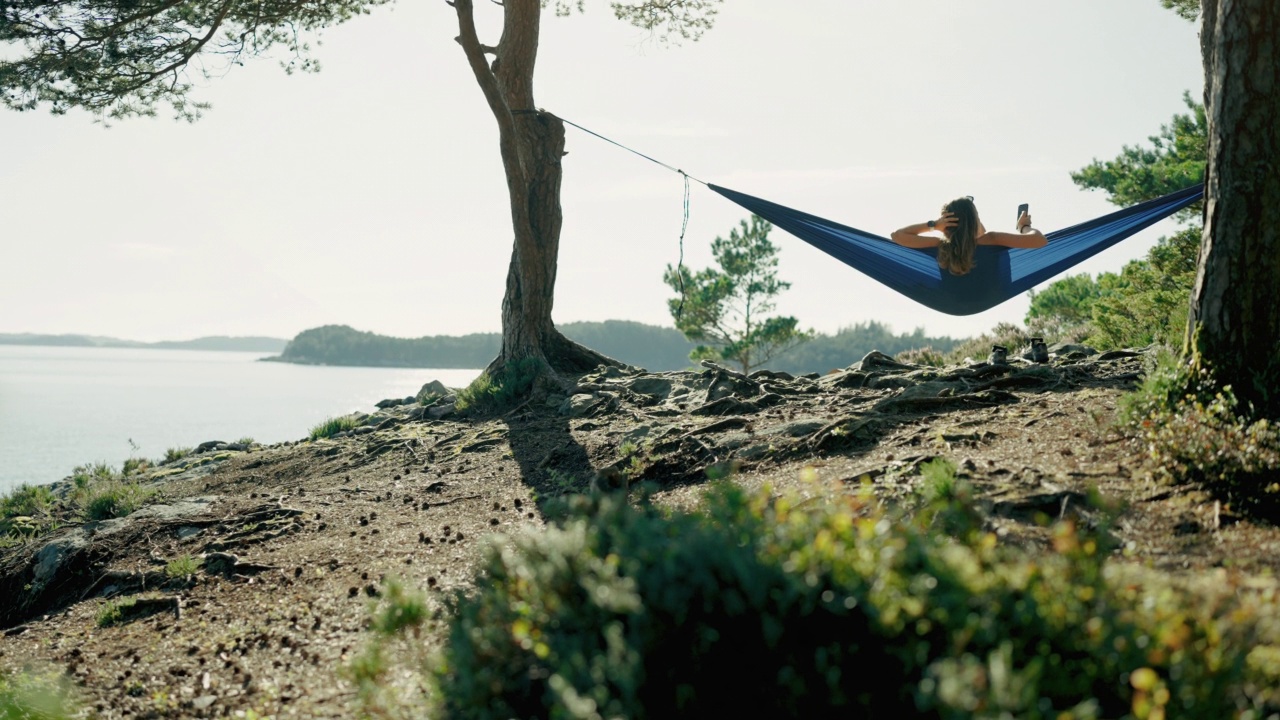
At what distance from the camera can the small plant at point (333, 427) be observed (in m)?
9.02

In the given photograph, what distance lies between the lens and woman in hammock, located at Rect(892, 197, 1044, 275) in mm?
6191

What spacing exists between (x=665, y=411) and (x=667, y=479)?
180 cm

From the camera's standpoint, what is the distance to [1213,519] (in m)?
3.04

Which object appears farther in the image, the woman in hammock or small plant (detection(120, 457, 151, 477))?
small plant (detection(120, 457, 151, 477))

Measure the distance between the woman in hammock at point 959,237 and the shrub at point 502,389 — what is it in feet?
11.8

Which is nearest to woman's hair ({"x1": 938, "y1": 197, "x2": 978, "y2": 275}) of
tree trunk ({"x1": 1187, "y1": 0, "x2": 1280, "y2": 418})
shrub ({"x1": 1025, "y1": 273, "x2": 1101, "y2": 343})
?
tree trunk ({"x1": 1187, "y1": 0, "x2": 1280, "y2": 418})

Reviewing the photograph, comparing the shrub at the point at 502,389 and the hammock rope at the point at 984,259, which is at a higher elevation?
the hammock rope at the point at 984,259

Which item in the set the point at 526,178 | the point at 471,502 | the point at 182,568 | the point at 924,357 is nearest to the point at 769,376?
the point at 471,502

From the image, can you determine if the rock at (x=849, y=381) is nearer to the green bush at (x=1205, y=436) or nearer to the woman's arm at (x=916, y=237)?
the woman's arm at (x=916, y=237)

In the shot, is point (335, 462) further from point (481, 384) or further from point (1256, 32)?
point (1256, 32)

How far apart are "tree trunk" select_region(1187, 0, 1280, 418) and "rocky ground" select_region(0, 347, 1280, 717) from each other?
0.57 metres

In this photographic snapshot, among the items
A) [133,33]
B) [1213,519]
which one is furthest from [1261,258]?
[133,33]

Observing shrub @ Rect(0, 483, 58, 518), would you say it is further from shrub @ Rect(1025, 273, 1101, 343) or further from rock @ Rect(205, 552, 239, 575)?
shrub @ Rect(1025, 273, 1101, 343)

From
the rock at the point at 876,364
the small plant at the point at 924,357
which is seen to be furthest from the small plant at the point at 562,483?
the small plant at the point at 924,357
